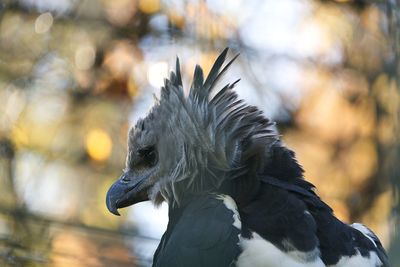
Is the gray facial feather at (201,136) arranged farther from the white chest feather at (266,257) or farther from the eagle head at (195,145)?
the white chest feather at (266,257)

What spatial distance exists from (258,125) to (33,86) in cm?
362

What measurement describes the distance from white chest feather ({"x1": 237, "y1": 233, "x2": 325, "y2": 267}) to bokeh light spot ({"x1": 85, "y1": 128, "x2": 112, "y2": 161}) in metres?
3.97

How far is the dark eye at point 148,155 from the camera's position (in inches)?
122

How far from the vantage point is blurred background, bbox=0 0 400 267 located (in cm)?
574

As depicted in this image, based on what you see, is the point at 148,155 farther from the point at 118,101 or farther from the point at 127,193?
the point at 118,101

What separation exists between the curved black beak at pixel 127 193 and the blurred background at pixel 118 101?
224 centimetres

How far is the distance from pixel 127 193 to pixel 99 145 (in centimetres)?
347

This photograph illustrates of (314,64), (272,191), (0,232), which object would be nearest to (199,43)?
(272,191)

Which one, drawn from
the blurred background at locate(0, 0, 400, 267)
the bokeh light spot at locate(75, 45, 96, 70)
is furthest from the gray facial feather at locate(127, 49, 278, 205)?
the bokeh light spot at locate(75, 45, 96, 70)

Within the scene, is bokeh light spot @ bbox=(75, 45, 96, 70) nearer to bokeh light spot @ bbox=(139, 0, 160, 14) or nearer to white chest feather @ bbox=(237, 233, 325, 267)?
bokeh light spot @ bbox=(139, 0, 160, 14)

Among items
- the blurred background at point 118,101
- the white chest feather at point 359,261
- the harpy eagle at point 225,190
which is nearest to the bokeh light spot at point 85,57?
the blurred background at point 118,101

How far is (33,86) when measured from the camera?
624 centimetres

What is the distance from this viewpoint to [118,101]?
6.63 metres

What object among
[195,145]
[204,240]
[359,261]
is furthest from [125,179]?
[359,261]
